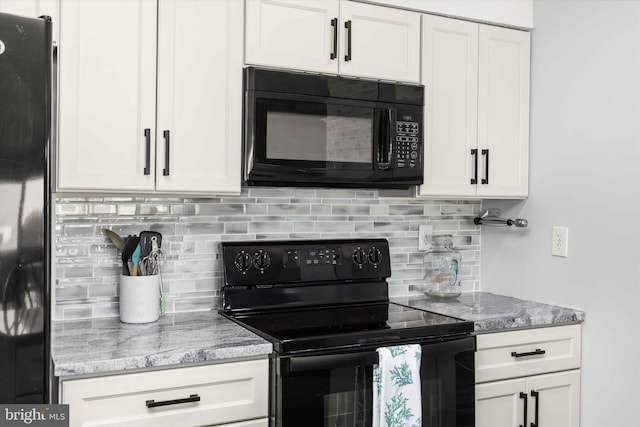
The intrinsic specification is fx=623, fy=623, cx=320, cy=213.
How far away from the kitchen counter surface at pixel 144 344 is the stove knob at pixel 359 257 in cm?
63

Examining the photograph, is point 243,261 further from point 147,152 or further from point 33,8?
point 33,8

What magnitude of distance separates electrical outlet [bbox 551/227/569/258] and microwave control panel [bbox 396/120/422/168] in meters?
0.67

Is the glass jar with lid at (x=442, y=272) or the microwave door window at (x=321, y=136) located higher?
the microwave door window at (x=321, y=136)

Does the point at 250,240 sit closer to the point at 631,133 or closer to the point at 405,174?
the point at 405,174

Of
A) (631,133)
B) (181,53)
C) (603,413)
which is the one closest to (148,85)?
(181,53)

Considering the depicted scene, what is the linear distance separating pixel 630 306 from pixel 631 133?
0.63m

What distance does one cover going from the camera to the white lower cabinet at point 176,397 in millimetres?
1665

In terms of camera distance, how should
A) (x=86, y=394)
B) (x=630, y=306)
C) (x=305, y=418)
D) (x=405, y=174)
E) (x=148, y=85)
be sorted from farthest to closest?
(x=405, y=174) → (x=630, y=306) → (x=148, y=85) → (x=305, y=418) → (x=86, y=394)

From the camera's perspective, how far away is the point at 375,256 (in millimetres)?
2617

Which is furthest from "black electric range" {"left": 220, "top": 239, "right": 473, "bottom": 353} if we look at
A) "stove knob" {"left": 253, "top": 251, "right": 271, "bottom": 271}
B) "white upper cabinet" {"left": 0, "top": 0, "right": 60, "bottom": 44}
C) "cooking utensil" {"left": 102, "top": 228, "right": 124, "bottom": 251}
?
"white upper cabinet" {"left": 0, "top": 0, "right": 60, "bottom": 44}

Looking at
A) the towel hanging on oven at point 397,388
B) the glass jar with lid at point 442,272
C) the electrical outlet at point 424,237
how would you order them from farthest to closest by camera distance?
the electrical outlet at point 424,237 < the glass jar with lid at point 442,272 < the towel hanging on oven at point 397,388

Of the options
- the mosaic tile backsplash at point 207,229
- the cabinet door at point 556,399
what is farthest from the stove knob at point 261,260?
the cabinet door at point 556,399

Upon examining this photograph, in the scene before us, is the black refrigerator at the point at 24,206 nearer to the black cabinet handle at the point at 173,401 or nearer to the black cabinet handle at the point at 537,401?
the black cabinet handle at the point at 173,401

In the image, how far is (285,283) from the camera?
7.94 ft
